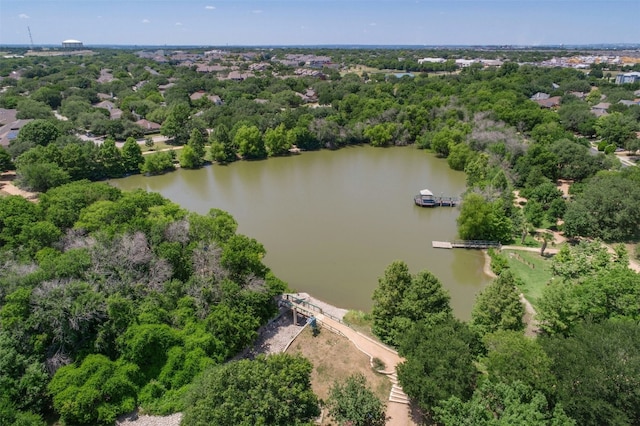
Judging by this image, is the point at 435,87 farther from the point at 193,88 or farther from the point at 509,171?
the point at 193,88

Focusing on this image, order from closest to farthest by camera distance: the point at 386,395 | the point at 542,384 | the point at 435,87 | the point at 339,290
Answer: the point at 542,384, the point at 386,395, the point at 339,290, the point at 435,87

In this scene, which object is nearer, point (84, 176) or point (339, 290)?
point (339, 290)

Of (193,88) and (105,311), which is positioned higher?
(193,88)

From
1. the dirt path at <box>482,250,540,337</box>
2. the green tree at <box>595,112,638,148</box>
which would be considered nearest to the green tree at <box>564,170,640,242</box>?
the dirt path at <box>482,250,540,337</box>

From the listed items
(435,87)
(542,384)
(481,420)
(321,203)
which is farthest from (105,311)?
(435,87)

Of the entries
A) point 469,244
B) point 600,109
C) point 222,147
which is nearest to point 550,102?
point 600,109

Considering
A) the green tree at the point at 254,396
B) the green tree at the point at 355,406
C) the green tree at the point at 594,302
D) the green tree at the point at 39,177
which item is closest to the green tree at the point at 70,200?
the green tree at the point at 39,177

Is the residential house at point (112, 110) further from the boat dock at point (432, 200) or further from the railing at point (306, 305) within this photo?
the railing at point (306, 305)

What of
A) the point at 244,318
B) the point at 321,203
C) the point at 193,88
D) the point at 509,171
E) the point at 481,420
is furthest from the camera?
the point at 193,88
